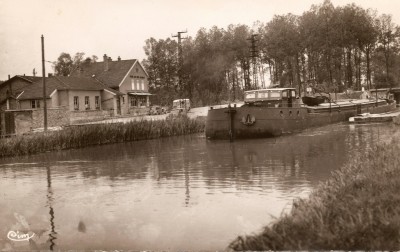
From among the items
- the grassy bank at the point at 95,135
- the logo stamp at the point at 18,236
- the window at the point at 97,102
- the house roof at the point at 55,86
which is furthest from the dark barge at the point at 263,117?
the window at the point at 97,102

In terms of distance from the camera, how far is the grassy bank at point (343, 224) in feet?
16.3

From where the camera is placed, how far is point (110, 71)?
57.7m

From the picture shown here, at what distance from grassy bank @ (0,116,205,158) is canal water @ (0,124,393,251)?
6.60 feet

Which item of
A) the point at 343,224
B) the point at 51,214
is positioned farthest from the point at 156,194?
the point at 343,224

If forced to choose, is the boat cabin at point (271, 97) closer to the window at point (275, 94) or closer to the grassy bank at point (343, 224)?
the window at point (275, 94)

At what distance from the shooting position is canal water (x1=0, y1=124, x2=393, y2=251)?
303 inches

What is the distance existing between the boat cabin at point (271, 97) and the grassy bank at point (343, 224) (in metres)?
20.3

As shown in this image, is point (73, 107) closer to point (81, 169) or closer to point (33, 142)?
point (33, 142)

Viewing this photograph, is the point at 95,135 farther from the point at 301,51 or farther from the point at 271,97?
the point at 301,51

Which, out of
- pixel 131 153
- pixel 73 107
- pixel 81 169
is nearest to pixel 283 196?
pixel 81 169

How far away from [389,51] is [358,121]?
30499mm

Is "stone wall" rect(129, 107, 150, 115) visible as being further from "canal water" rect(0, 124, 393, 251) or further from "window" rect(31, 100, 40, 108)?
"canal water" rect(0, 124, 393, 251)

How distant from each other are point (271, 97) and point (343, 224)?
73.6 feet

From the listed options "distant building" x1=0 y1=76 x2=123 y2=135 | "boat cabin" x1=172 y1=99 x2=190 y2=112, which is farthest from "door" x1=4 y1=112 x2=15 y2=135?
"boat cabin" x1=172 y1=99 x2=190 y2=112
